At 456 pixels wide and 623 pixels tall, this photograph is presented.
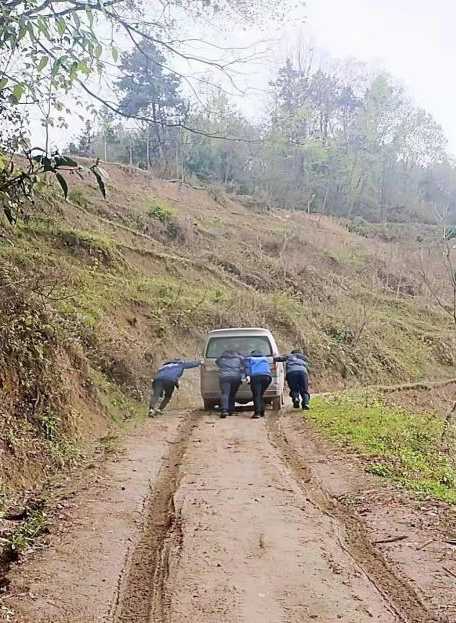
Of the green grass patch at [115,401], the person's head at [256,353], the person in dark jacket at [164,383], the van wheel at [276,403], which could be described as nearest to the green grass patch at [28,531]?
the green grass patch at [115,401]

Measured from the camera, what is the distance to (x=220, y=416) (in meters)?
15.1

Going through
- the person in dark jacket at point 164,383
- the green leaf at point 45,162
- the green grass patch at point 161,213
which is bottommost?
the person in dark jacket at point 164,383

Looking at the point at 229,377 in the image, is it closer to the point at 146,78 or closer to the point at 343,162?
the point at 146,78

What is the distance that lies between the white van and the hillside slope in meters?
1.76

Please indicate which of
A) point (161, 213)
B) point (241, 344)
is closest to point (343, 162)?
point (161, 213)

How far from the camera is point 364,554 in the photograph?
616 cm

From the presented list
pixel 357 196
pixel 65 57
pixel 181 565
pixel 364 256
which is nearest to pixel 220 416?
pixel 181 565

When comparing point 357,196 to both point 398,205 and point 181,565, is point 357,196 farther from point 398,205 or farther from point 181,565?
point 181,565

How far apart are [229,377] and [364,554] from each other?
903 cm

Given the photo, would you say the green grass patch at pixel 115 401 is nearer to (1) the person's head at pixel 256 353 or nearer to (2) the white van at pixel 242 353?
(2) the white van at pixel 242 353

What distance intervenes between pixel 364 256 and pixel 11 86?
1741 inches

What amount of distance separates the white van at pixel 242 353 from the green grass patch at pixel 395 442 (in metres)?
1.03

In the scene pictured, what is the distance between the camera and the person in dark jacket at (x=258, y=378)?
15.0 m

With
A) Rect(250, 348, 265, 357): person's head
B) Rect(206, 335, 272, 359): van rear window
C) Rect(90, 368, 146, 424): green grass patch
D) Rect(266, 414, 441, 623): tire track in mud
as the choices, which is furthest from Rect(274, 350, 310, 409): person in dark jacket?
Rect(266, 414, 441, 623): tire track in mud
